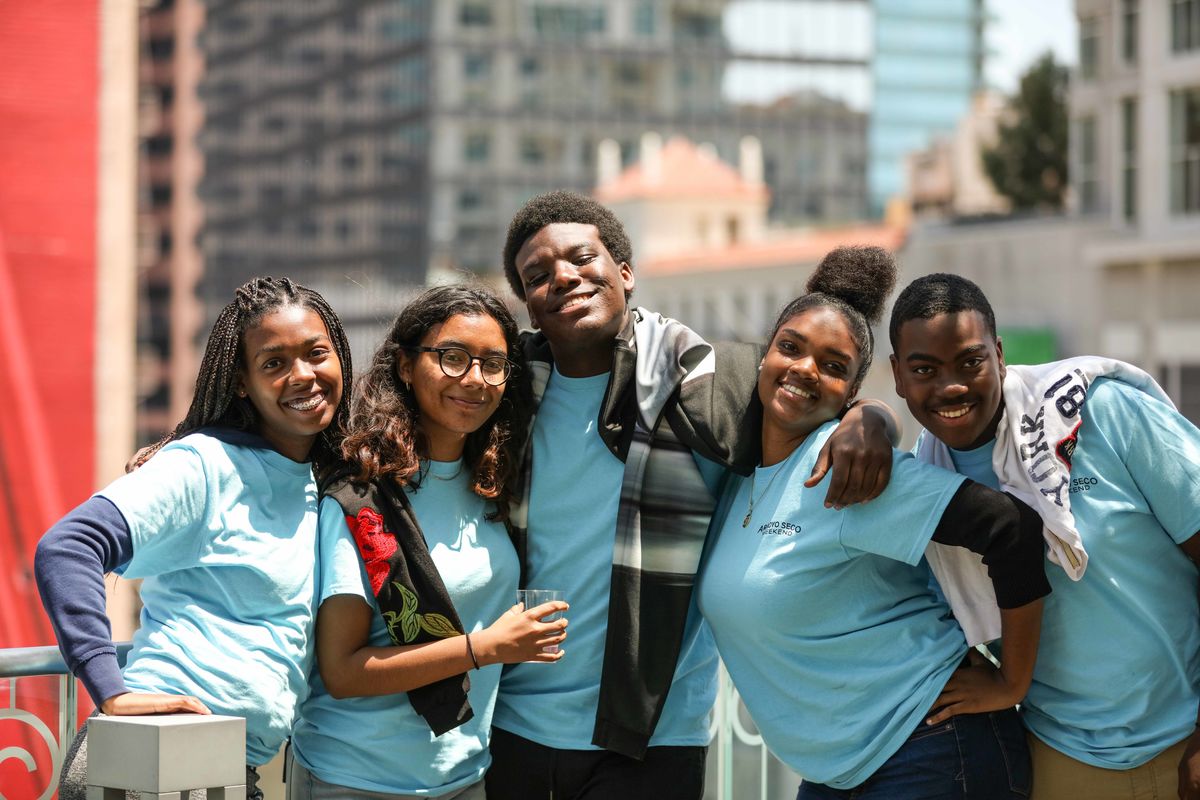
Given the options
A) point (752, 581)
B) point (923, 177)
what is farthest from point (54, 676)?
point (923, 177)

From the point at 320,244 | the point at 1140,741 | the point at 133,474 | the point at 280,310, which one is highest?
the point at 320,244

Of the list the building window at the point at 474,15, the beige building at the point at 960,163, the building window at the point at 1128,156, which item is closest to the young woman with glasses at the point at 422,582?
the building window at the point at 1128,156

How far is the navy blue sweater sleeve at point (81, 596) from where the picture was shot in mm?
3422

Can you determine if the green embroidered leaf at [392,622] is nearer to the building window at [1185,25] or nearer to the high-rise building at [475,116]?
the building window at [1185,25]

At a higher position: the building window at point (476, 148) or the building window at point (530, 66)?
the building window at point (530, 66)

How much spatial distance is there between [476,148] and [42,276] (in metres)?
64.6

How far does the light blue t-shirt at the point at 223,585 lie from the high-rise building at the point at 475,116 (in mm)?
71803

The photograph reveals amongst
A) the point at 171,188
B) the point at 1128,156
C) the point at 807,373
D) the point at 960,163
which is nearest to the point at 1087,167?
the point at 1128,156

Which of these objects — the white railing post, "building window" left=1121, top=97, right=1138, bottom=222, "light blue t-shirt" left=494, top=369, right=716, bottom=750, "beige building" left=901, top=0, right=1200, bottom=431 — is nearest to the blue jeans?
"light blue t-shirt" left=494, top=369, right=716, bottom=750

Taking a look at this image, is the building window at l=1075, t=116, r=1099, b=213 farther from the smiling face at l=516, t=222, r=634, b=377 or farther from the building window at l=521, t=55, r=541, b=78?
the building window at l=521, t=55, r=541, b=78

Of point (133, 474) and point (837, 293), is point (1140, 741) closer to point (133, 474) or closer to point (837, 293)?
point (837, 293)

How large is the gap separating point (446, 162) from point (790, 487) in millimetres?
77098

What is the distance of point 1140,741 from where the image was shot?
3.74 metres

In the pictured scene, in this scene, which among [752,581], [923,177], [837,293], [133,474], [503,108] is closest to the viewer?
[133,474]
